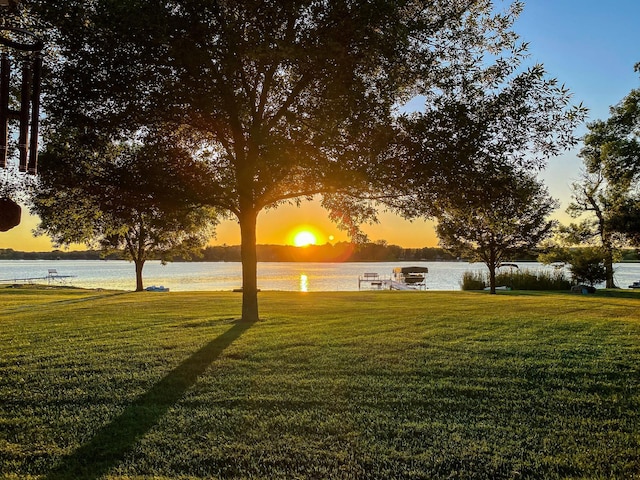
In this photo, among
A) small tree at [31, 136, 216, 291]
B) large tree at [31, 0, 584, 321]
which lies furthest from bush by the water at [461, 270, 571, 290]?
small tree at [31, 136, 216, 291]

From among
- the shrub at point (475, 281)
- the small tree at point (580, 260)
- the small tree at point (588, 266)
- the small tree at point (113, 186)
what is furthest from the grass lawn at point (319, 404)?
the shrub at point (475, 281)

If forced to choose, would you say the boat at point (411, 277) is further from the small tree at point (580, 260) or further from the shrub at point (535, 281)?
the small tree at point (580, 260)

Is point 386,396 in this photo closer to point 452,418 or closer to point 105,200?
point 452,418

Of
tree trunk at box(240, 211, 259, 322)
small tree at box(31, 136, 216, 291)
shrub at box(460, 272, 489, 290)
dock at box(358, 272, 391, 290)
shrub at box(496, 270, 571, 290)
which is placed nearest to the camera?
small tree at box(31, 136, 216, 291)

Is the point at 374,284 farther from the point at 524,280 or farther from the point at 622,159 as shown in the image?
the point at 622,159

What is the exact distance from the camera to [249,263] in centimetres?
1352

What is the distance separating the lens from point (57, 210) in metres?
12.9

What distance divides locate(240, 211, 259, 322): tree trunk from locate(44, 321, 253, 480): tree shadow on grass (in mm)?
5110

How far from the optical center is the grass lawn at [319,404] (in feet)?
14.7

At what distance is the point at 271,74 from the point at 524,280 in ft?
115

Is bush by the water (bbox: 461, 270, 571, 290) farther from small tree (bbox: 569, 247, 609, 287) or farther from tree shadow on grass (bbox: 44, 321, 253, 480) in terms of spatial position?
tree shadow on grass (bbox: 44, 321, 253, 480)

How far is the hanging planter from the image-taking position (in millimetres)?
4984

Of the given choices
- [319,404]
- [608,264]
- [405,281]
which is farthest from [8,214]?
[405,281]

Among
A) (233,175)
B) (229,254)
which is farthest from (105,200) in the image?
(229,254)
